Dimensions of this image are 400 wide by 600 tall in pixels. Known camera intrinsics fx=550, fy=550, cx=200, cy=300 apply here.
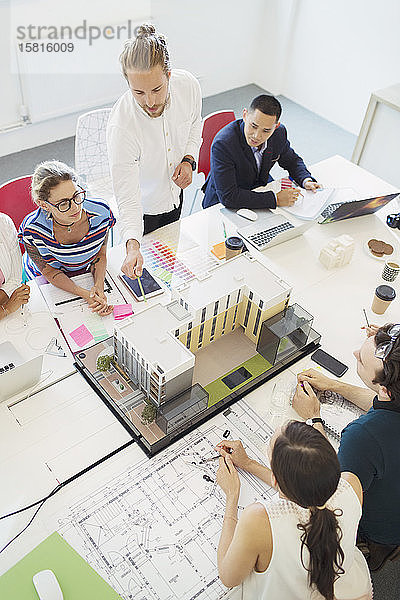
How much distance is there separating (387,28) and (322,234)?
2.60 metres

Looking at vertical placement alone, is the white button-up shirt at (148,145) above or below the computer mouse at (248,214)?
above

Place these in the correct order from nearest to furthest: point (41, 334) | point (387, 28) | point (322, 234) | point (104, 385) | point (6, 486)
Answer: point (6, 486), point (104, 385), point (41, 334), point (322, 234), point (387, 28)

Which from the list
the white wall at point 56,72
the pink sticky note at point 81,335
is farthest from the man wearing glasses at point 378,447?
the white wall at point 56,72

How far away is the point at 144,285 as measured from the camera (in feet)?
7.01

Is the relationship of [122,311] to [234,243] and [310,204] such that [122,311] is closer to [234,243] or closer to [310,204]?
[234,243]

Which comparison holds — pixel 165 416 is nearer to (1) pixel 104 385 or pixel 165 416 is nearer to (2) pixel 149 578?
(1) pixel 104 385

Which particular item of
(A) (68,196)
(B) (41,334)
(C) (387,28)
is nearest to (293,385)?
(B) (41,334)

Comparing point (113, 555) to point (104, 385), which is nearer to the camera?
point (113, 555)

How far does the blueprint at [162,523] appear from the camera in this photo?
4.57 ft

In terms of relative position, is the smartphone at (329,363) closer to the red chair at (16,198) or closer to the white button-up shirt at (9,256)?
the white button-up shirt at (9,256)

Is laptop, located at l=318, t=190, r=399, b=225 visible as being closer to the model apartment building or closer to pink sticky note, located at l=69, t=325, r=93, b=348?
the model apartment building

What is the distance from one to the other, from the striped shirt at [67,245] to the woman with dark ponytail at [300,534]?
1171 millimetres

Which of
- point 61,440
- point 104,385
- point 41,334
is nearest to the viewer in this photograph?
point 61,440

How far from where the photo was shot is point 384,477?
1528 mm
